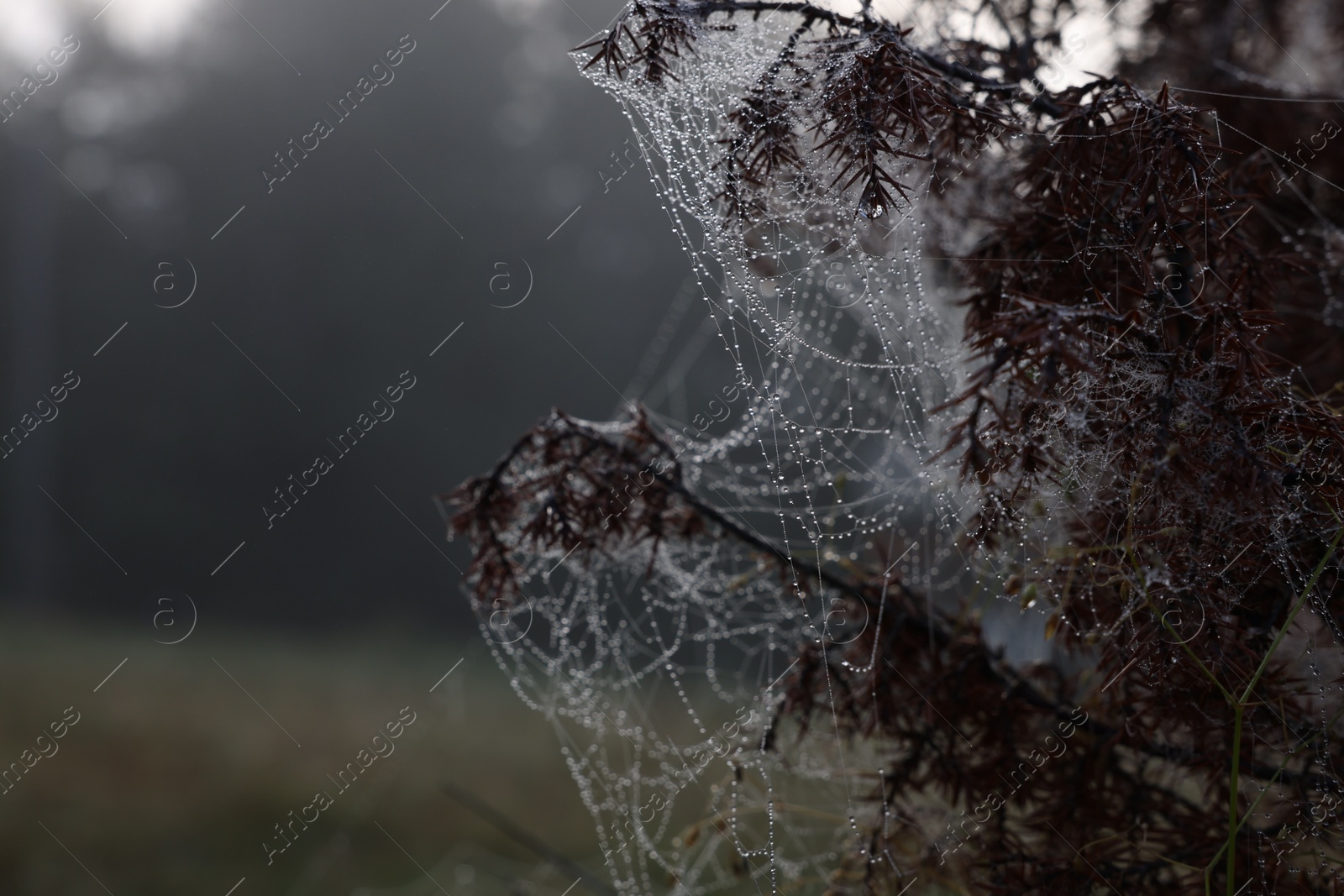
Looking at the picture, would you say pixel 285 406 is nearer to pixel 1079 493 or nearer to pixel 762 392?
pixel 762 392

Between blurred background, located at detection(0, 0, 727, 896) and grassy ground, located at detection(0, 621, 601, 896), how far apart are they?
0.7 inches

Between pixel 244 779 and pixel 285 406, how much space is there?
241cm

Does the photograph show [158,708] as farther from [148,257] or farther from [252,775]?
[148,257]

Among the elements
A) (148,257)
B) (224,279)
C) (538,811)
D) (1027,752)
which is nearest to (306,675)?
(538,811)

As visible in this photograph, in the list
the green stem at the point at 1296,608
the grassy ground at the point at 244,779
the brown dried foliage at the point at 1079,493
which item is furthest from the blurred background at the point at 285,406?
the green stem at the point at 1296,608

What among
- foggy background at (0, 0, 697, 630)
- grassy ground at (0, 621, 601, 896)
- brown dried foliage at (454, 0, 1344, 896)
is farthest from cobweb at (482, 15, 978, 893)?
foggy background at (0, 0, 697, 630)

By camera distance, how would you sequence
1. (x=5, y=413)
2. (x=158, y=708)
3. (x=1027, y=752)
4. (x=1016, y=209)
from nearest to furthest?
(x=1027, y=752)
(x=1016, y=209)
(x=158, y=708)
(x=5, y=413)

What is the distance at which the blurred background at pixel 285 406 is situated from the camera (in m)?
3.07

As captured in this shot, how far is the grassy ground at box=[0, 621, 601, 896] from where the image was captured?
286 cm

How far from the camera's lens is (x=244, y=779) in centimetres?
347

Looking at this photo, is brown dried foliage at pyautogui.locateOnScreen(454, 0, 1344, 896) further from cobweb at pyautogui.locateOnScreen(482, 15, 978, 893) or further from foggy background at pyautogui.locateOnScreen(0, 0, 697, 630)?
foggy background at pyautogui.locateOnScreen(0, 0, 697, 630)

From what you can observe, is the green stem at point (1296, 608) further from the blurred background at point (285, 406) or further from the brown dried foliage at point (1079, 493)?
the blurred background at point (285, 406)

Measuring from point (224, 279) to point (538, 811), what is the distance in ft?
9.67

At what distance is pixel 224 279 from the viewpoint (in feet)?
12.2
